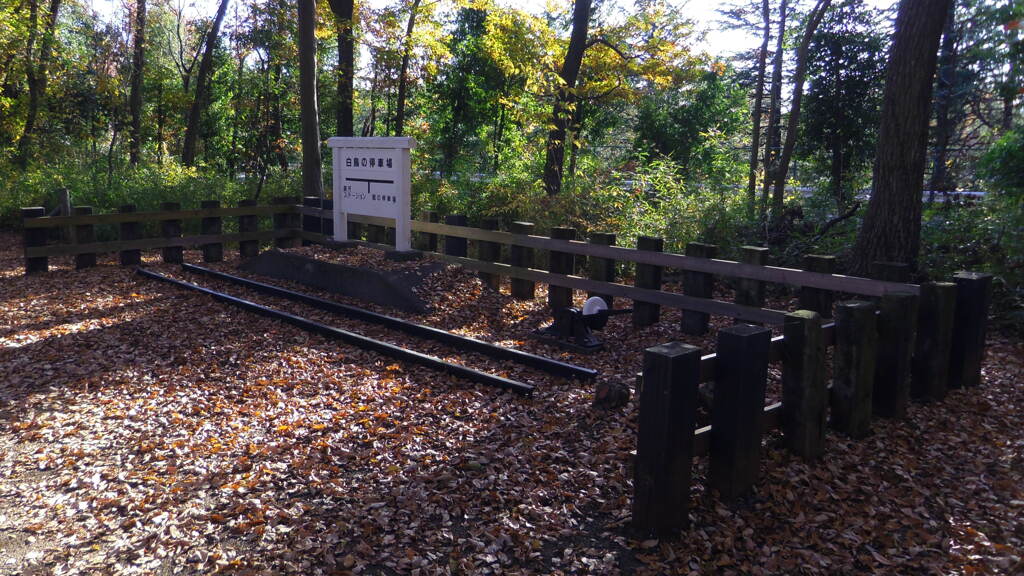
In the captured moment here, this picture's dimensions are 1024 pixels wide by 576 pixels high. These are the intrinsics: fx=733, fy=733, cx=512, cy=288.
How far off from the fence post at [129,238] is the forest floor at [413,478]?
14.9ft

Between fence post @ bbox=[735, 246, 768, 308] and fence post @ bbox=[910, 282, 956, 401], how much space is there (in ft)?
5.25

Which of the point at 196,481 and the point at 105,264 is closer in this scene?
the point at 196,481

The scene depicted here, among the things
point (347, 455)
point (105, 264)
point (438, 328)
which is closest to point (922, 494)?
point (347, 455)

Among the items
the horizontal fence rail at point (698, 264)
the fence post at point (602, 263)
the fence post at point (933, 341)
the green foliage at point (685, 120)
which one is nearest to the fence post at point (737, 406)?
the fence post at point (933, 341)

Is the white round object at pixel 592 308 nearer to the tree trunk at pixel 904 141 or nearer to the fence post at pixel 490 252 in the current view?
the fence post at pixel 490 252

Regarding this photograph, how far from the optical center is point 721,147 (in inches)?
1228

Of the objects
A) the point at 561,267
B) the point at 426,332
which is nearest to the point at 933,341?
the point at 561,267

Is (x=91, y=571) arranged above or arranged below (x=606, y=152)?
below

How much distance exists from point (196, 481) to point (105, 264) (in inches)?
337

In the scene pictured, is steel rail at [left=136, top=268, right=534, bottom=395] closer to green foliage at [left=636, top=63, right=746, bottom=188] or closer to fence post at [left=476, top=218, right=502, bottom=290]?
fence post at [left=476, top=218, right=502, bottom=290]

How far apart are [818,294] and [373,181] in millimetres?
6255

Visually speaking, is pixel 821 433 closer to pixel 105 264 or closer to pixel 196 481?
pixel 196 481

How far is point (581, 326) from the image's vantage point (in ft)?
23.9

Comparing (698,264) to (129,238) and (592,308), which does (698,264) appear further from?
(129,238)
